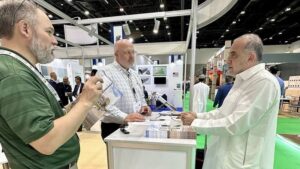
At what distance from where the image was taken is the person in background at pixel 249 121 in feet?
4.28

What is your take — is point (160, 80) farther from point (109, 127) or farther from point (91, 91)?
point (91, 91)

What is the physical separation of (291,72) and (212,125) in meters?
12.9

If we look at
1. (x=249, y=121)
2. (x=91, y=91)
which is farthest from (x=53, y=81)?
(x=249, y=121)

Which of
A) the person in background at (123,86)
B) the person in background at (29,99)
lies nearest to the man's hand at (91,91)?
the person in background at (29,99)

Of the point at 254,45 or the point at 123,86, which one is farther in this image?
the point at 123,86

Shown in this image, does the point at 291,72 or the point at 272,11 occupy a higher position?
the point at 272,11

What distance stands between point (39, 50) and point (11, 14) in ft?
0.56

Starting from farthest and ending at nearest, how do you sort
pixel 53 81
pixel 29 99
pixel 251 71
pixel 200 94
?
pixel 200 94, pixel 53 81, pixel 251 71, pixel 29 99

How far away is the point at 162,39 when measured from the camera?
16141mm

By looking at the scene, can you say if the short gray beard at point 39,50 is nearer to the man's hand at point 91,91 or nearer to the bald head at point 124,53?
the man's hand at point 91,91

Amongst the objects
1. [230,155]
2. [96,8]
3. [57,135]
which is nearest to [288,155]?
[230,155]

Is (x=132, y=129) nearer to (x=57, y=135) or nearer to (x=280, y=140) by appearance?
(x=57, y=135)

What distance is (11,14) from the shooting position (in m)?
0.77

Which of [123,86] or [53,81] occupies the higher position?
[123,86]
